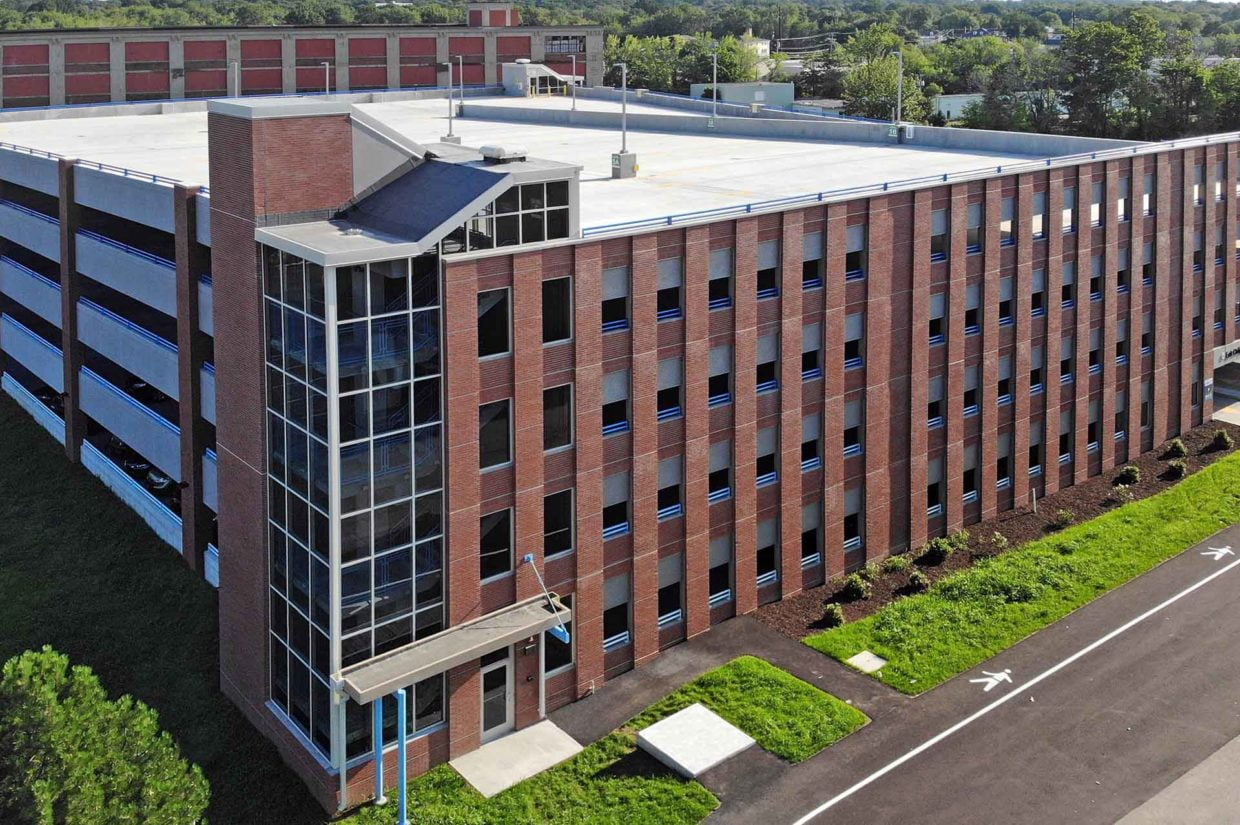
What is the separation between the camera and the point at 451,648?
34.6m

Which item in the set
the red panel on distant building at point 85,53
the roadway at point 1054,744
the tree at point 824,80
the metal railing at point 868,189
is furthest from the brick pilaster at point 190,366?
the tree at point 824,80

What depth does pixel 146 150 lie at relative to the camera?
64062 millimetres

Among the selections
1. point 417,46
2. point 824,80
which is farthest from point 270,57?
point 824,80

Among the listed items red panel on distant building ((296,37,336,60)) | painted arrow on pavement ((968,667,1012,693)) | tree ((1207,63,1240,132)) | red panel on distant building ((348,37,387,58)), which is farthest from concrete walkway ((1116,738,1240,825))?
tree ((1207,63,1240,132))

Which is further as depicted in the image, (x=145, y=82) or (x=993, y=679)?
(x=145, y=82)

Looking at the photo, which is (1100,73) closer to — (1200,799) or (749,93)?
(749,93)

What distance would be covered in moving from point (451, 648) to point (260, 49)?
2965 inches

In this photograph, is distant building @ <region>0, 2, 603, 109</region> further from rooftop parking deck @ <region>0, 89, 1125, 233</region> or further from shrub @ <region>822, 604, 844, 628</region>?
shrub @ <region>822, 604, 844, 628</region>

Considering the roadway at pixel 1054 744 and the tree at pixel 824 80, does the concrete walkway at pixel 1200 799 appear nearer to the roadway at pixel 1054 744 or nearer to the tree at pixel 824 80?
the roadway at pixel 1054 744

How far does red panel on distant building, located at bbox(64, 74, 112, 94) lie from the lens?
296 feet

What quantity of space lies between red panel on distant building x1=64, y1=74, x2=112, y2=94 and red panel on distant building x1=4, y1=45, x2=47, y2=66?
2150 millimetres

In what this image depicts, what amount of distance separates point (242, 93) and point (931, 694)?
7834 centimetres

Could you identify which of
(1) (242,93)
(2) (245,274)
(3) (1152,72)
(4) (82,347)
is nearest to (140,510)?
(4) (82,347)

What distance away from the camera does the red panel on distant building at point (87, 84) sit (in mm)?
90312
